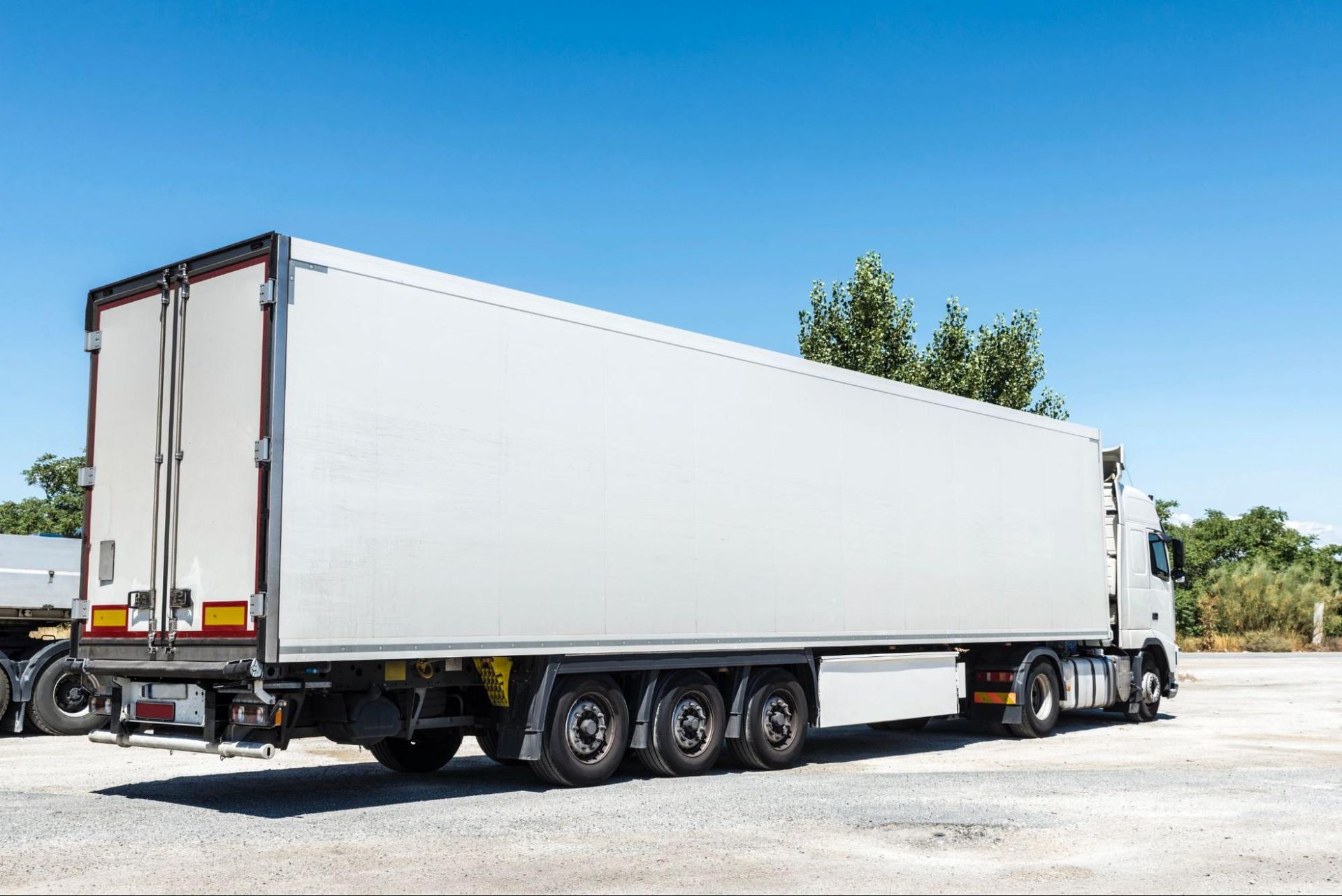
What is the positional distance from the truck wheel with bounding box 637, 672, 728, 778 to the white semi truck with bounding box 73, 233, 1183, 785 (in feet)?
0.08

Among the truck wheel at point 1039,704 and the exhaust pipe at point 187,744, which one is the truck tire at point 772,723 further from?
the exhaust pipe at point 187,744

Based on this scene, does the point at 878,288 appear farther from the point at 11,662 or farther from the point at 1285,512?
the point at 1285,512

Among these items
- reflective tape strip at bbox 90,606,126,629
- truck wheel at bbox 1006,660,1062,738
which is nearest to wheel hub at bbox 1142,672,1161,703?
truck wheel at bbox 1006,660,1062,738

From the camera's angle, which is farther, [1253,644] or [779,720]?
[1253,644]

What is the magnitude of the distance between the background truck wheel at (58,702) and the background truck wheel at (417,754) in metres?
5.78

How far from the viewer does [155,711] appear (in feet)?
33.9

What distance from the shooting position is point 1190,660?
127 feet

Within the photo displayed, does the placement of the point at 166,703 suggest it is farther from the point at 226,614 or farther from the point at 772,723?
the point at 772,723

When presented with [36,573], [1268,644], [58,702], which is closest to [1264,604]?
[1268,644]

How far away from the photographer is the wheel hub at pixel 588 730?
11477 millimetres

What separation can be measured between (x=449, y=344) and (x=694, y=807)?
12.9 ft

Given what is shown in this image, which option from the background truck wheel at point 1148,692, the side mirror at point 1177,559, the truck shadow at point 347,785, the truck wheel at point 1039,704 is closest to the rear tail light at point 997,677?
the truck wheel at point 1039,704

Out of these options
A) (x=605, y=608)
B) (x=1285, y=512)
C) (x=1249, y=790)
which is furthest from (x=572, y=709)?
(x=1285, y=512)

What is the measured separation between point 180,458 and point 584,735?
12.9ft
